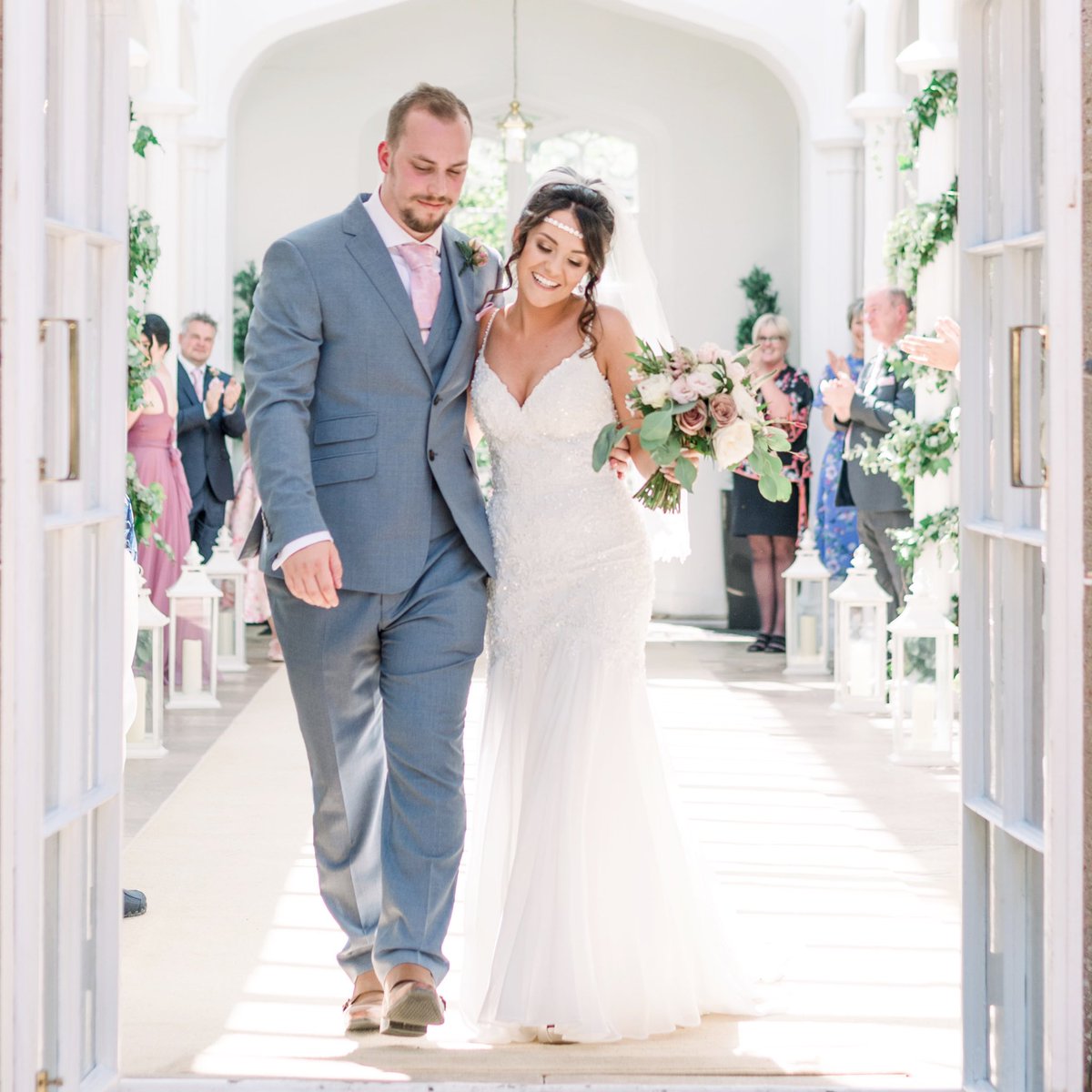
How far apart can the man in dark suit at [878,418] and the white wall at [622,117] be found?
15.0 feet

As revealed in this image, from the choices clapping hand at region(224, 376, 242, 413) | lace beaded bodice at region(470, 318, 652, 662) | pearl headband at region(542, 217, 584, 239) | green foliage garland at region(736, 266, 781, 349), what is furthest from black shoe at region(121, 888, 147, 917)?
green foliage garland at region(736, 266, 781, 349)

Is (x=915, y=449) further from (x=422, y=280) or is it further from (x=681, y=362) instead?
(x=422, y=280)

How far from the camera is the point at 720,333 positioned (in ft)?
42.6

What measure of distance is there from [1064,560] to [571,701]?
4.20 ft

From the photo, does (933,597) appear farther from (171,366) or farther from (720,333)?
(720,333)

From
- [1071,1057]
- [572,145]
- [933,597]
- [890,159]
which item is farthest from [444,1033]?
[572,145]

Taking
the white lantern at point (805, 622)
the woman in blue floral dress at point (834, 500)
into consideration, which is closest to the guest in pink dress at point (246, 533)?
the white lantern at point (805, 622)

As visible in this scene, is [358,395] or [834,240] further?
[834,240]

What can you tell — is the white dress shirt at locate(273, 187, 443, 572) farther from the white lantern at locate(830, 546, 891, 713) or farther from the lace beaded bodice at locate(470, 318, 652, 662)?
the white lantern at locate(830, 546, 891, 713)

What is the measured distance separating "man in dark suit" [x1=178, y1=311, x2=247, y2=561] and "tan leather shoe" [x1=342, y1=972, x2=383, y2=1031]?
19.8 ft

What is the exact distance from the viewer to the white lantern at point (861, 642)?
804cm

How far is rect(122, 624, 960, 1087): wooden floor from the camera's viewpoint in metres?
3.46

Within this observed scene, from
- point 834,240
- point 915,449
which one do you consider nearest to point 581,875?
point 915,449

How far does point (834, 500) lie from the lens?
9070 mm
